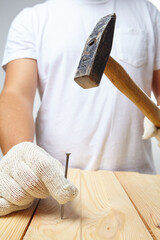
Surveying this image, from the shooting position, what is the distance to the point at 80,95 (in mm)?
1309

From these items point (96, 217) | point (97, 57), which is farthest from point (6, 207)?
point (97, 57)

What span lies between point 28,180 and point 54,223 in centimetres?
12

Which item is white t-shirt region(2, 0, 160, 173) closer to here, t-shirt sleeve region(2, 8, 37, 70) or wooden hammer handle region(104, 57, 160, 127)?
t-shirt sleeve region(2, 8, 37, 70)

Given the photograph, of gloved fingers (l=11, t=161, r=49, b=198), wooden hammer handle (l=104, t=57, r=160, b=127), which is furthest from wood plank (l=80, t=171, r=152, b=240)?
wooden hammer handle (l=104, t=57, r=160, b=127)

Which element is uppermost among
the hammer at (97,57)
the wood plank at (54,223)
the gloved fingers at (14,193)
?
the hammer at (97,57)

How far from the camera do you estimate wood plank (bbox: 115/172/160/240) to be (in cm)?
63

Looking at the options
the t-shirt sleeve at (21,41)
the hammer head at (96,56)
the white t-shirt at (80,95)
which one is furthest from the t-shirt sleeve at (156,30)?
the hammer head at (96,56)

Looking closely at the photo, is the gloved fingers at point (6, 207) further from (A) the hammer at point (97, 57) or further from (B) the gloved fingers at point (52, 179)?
(A) the hammer at point (97, 57)

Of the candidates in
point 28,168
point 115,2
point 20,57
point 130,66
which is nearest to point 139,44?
point 130,66

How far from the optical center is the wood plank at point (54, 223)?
0.54m

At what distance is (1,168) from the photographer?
2.21ft

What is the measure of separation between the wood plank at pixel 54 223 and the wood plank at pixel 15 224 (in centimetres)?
1

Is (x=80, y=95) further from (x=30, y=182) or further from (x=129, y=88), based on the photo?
(x=30, y=182)

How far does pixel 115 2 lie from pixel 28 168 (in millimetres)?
1178
